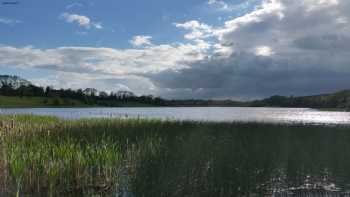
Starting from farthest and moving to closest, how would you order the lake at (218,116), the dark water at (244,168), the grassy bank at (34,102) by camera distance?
1. the grassy bank at (34,102)
2. the lake at (218,116)
3. the dark water at (244,168)

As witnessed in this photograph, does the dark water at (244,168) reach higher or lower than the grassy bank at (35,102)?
lower

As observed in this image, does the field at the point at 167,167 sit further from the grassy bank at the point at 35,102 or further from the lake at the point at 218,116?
the grassy bank at the point at 35,102

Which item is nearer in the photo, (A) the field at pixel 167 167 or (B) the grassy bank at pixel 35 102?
(A) the field at pixel 167 167

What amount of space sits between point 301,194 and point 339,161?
23.6 ft

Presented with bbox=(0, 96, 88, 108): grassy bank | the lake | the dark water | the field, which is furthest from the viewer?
bbox=(0, 96, 88, 108): grassy bank

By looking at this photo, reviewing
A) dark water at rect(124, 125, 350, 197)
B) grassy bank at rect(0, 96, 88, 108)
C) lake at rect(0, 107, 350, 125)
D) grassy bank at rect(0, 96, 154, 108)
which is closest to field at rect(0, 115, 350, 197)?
dark water at rect(124, 125, 350, 197)

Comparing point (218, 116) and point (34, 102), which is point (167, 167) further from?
point (34, 102)

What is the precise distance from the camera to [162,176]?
42.5ft

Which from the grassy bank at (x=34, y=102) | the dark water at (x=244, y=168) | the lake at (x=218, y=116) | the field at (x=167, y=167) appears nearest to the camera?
the field at (x=167, y=167)

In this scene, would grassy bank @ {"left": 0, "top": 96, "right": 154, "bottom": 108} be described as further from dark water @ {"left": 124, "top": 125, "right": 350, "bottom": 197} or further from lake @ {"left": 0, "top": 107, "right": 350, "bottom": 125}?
dark water @ {"left": 124, "top": 125, "right": 350, "bottom": 197}

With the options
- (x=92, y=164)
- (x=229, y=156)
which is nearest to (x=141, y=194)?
(x=92, y=164)

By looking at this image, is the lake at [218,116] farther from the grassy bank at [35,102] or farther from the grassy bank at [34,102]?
the grassy bank at [34,102]

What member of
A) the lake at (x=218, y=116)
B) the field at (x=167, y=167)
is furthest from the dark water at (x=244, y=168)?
the lake at (x=218, y=116)

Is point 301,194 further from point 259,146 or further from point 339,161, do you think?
point 259,146
